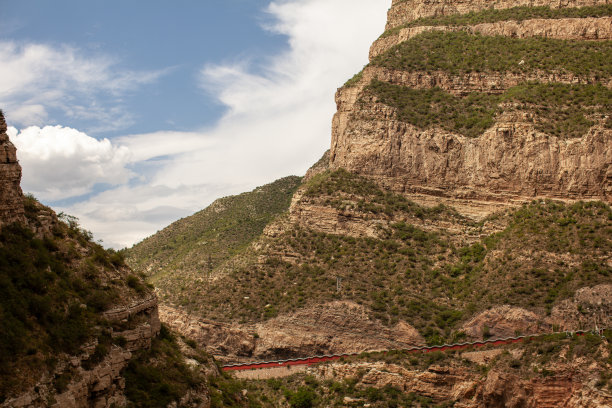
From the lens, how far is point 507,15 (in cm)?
8188

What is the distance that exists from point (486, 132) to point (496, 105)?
13.6ft

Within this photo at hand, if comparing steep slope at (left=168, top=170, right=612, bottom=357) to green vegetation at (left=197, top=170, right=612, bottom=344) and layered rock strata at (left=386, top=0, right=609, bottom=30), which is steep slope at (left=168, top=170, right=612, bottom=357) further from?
layered rock strata at (left=386, top=0, right=609, bottom=30)

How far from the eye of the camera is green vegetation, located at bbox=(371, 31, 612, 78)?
7025cm

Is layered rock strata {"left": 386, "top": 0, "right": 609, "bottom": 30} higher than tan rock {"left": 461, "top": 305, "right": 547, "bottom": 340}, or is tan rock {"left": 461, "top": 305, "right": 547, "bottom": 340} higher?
layered rock strata {"left": 386, "top": 0, "right": 609, "bottom": 30}

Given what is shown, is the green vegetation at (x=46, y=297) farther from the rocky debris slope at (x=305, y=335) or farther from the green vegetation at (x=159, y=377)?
the rocky debris slope at (x=305, y=335)

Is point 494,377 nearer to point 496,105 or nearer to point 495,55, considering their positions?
point 496,105

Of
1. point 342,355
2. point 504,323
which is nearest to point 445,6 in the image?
point 504,323

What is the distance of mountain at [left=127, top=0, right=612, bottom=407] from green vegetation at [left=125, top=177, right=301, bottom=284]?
0.87m

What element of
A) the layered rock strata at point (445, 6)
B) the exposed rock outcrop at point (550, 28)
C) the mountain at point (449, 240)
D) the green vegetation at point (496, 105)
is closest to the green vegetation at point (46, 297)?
the mountain at point (449, 240)

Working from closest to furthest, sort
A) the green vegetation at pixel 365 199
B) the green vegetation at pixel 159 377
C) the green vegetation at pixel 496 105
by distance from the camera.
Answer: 1. the green vegetation at pixel 159 377
2. the green vegetation at pixel 496 105
3. the green vegetation at pixel 365 199

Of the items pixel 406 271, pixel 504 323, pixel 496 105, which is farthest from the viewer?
pixel 496 105

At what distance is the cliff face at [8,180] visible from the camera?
19.4 meters

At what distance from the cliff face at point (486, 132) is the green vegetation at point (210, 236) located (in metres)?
15.0

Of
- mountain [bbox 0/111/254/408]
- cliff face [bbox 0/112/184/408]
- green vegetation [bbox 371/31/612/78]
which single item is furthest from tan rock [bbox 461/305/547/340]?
cliff face [bbox 0/112/184/408]
